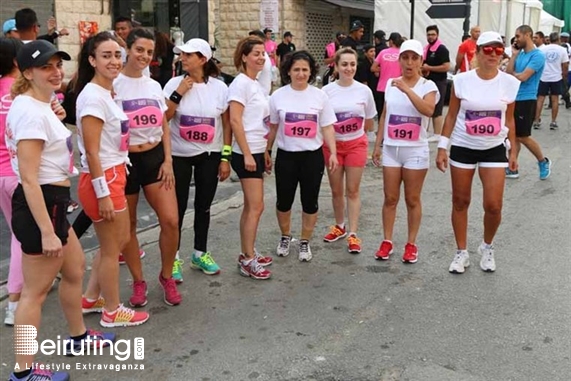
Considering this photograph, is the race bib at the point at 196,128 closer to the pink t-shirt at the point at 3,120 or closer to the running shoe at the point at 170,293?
the running shoe at the point at 170,293

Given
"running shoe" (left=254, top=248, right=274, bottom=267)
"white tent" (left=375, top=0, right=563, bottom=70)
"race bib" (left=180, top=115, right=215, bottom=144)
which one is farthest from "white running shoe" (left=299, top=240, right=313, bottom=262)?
"white tent" (left=375, top=0, right=563, bottom=70)

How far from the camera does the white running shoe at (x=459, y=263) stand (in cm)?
490

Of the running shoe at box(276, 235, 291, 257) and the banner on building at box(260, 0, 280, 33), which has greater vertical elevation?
the banner on building at box(260, 0, 280, 33)

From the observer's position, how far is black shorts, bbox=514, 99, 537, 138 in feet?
26.4

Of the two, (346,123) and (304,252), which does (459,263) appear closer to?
(304,252)

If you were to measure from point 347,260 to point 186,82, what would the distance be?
2040mm

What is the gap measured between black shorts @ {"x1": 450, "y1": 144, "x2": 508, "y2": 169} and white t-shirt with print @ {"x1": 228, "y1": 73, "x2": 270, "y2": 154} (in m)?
1.53

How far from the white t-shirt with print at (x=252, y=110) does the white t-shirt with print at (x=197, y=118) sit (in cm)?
11

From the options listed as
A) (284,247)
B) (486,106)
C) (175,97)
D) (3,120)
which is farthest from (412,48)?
(3,120)

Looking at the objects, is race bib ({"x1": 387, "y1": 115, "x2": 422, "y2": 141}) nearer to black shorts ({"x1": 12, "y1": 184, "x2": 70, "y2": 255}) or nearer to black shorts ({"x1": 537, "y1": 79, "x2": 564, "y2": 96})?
black shorts ({"x1": 12, "y1": 184, "x2": 70, "y2": 255})

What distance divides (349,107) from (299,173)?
0.79m

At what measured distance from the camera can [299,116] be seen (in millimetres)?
4898

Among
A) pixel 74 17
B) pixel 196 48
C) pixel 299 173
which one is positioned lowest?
pixel 299 173

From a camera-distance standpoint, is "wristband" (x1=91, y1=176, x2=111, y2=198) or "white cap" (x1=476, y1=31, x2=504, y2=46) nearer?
"wristband" (x1=91, y1=176, x2=111, y2=198)
